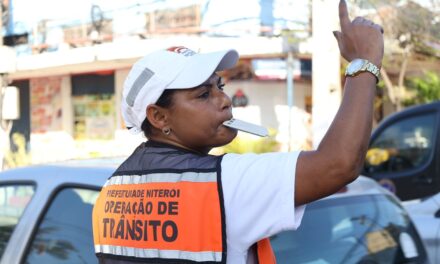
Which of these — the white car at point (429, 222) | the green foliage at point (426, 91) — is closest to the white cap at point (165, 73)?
the white car at point (429, 222)

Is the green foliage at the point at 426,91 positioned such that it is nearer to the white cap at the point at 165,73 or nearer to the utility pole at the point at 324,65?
the utility pole at the point at 324,65

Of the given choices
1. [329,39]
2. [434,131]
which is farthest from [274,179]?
[329,39]

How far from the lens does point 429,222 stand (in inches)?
187

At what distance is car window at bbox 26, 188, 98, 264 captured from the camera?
2822 mm

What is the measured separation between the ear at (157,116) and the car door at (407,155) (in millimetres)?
5638

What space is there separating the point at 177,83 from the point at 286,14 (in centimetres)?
1324

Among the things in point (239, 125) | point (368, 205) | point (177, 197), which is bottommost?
point (368, 205)

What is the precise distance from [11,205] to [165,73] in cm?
203

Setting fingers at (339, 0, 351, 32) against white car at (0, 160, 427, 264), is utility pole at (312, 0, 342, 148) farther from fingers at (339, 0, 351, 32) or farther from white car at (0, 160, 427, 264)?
fingers at (339, 0, 351, 32)

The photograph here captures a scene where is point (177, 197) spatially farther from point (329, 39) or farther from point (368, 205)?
point (329, 39)

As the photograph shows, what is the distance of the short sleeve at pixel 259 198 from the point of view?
147 centimetres

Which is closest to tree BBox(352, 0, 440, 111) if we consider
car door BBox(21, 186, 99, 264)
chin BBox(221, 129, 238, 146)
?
car door BBox(21, 186, 99, 264)

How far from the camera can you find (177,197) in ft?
5.18

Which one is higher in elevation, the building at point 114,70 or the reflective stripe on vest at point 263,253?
the reflective stripe on vest at point 263,253
